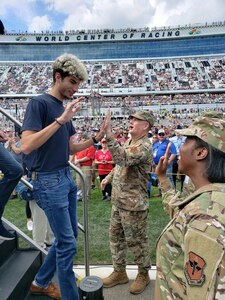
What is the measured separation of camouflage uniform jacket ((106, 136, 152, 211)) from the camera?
3.03 metres

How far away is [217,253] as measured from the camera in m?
1.02

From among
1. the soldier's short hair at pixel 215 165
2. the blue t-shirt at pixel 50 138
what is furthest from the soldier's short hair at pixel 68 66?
the soldier's short hair at pixel 215 165

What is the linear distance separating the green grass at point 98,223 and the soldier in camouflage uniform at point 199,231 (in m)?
2.79

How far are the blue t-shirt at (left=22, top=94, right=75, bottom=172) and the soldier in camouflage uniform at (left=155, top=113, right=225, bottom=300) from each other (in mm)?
1155

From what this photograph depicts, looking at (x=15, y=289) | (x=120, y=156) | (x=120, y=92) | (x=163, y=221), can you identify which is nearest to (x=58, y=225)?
(x=15, y=289)

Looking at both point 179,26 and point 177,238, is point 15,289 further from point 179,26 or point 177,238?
point 179,26

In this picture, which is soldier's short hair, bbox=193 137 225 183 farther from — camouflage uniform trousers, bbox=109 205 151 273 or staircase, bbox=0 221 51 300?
camouflage uniform trousers, bbox=109 205 151 273

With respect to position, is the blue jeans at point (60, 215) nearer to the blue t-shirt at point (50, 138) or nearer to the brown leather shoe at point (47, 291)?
the blue t-shirt at point (50, 138)

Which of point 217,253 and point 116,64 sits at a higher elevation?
point 116,64

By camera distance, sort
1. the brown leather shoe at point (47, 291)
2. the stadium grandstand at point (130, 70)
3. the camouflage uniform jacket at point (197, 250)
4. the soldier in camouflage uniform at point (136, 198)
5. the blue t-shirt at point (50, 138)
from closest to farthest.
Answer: the camouflage uniform jacket at point (197, 250)
the blue t-shirt at point (50, 138)
the brown leather shoe at point (47, 291)
the soldier in camouflage uniform at point (136, 198)
the stadium grandstand at point (130, 70)

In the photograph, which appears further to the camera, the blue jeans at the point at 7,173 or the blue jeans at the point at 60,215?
the blue jeans at the point at 7,173

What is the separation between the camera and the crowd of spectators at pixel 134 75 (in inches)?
2207

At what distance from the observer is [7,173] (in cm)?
250

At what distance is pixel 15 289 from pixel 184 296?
1.59 m
